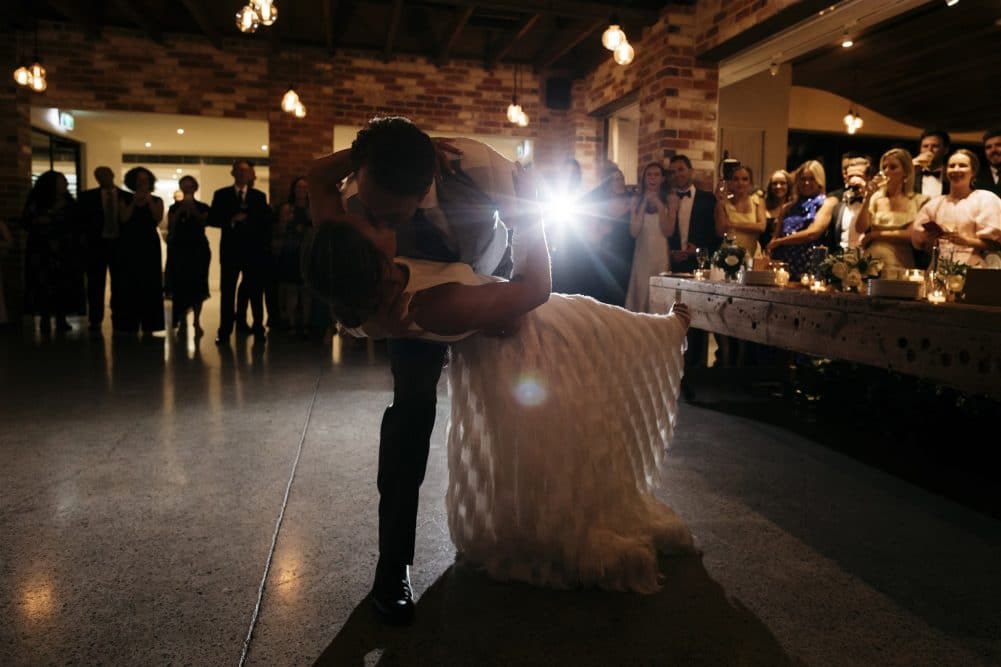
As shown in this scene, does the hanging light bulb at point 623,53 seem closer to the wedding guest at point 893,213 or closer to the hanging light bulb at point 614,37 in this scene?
the hanging light bulb at point 614,37

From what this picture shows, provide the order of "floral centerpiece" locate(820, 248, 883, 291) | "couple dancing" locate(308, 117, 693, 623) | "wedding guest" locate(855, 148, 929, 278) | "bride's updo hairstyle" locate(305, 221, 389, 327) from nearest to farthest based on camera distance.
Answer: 1. "bride's updo hairstyle" locate(305, 221, 389, 327)
2. "couple dancing" locate(308, 117, 693, 623)
3. "floral centerpiece" locate(820, 248, 883, 291)
4. "wedding guest" locate(855, 148, 929, 278)

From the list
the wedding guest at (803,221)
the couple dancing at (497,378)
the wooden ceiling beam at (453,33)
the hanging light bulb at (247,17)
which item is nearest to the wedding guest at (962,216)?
the wedding guest at (803,221)

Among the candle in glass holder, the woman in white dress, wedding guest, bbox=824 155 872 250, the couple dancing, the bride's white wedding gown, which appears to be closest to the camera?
the couple dancing

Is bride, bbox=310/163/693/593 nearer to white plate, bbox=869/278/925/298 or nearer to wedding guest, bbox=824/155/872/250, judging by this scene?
white plate, bbox=869/278/925/298

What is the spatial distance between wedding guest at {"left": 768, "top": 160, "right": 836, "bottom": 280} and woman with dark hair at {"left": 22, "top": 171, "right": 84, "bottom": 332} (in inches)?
254

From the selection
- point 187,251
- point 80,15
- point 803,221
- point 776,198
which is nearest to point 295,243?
point 187,251

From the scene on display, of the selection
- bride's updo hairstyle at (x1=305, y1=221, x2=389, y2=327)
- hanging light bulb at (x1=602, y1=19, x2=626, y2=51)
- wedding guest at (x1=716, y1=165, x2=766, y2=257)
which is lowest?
bride's updo hairstyle at (x1=305, y1=221, x2=389, y2=327)

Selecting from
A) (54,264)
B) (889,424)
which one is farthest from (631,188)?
(54,264)

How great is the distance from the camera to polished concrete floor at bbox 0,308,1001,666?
5.06 ft

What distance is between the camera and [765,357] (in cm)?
550

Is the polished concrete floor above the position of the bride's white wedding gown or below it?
below

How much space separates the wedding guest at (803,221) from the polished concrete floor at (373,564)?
59.8 inches

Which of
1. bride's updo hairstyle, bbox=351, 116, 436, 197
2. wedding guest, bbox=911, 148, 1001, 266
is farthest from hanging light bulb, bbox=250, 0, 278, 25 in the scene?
wedding guest, bbox=911, 148, 1001, 266

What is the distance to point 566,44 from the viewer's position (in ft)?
24.7
